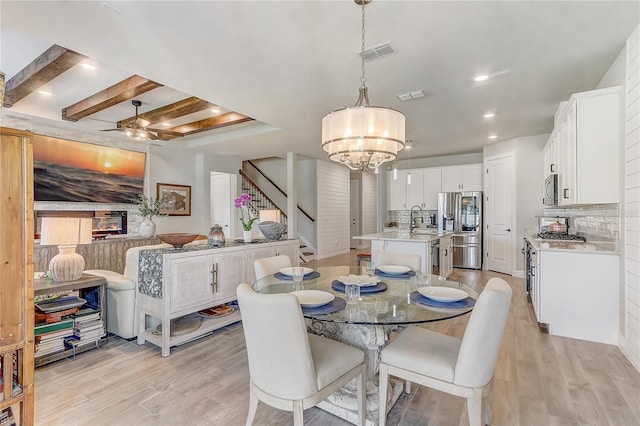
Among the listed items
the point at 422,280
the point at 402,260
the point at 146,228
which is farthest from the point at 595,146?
the point at 146,228

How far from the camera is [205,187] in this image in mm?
7129

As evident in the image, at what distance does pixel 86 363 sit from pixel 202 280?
3.70 ft

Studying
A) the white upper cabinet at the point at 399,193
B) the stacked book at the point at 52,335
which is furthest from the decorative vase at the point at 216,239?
the white upper cabinet at the point at 399,193

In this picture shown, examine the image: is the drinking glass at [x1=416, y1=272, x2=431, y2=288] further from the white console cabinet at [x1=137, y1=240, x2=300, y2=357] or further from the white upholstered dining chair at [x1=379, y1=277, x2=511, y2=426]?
the white console cabinet at [x1=137, y1=240, x2=300, y2=357]

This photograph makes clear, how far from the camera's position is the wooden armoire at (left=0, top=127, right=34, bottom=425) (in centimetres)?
156

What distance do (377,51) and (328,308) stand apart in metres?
2.15

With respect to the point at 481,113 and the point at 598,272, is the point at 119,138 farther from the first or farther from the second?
the point at 598,272

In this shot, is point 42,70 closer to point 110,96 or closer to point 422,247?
point 110,96

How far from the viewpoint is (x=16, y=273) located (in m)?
1.60

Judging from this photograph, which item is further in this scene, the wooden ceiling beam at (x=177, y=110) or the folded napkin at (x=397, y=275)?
the wooden ceiling beam at (x=177, y=110)

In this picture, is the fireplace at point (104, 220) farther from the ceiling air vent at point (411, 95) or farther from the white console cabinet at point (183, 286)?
the ceiling air vent at point (411, 95)

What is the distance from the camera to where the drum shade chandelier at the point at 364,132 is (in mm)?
2135

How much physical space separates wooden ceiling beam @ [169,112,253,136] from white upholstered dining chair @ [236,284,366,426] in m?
3.78

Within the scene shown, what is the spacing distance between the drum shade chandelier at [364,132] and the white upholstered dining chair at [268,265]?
1.16 metres
